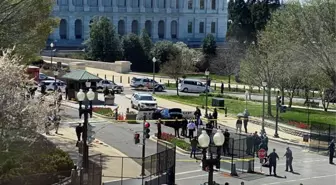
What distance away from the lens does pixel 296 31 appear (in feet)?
171

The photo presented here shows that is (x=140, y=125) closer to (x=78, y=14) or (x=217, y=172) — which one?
(x=217, y=172)

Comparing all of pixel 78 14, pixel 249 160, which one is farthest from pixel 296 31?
pixel 78 14

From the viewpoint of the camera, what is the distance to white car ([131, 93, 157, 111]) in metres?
49.5

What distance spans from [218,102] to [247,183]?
25721 millimetres

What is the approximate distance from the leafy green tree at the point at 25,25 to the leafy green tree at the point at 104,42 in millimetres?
51139

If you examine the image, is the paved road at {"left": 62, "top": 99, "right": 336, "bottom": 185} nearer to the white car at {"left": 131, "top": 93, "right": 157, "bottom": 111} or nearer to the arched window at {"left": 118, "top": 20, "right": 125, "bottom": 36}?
the white car at {"left": 131, "top": 93, "right": 157, "bottom": 111}

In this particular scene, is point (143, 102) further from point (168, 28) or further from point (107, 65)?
point (168, 28)

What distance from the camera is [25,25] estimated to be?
36594mm

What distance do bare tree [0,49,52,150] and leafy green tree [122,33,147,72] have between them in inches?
2771

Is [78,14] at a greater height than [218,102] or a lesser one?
greater

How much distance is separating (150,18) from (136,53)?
118 feet

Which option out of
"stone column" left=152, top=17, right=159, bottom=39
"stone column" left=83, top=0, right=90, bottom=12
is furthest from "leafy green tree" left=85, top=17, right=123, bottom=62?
"stone column" left=152, top=17, right=159, bottom=39

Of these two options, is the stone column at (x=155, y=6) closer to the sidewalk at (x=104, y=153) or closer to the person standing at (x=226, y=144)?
the sidewalk at (x=104, y=153)

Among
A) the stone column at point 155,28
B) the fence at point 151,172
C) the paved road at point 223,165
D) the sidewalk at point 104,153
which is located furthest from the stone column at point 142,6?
the fence at point 151,172
